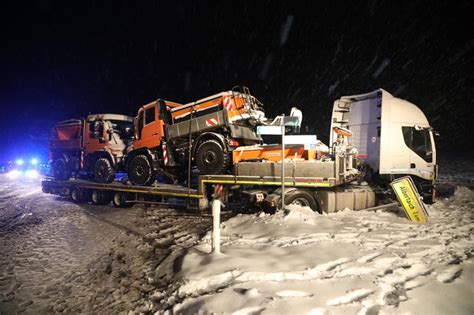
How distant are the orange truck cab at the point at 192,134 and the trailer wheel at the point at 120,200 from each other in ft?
2.75

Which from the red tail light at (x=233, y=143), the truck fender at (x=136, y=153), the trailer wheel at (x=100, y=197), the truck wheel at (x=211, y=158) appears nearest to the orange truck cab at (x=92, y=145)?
the trailer wheel at (x=100, y=197)

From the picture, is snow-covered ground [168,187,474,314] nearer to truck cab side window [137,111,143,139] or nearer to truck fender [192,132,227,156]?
truck fender [192,132,227,156]

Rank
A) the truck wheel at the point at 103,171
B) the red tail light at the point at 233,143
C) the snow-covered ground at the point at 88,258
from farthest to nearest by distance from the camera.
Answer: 1. the truck wheel at the point at 103,171
2. the red tail light at the point at 233,143
3. the snow-covered ground at the point at 88,258

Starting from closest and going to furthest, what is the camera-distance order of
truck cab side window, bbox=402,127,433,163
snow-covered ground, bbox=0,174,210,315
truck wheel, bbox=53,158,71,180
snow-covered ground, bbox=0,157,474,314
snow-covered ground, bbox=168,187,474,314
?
snow-covered ground, bbox=168,187,474,314 → snow-covered ground, bbox=0,157,474,314 → snow-covered ground, bbox=0,174,210,315 → truck cab side window, bbox=402,127,433,163 → truck wheel, bbox=53,158,71,180

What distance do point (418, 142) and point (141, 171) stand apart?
9760mm

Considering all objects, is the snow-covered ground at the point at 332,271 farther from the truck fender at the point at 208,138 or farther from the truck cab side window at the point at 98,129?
the truck cab side window at the point at 98,129

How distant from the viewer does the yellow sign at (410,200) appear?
236 inches

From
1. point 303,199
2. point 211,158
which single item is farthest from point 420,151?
point 211,158

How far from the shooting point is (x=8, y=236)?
6383mm

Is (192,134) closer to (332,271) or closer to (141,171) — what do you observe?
(141,171)

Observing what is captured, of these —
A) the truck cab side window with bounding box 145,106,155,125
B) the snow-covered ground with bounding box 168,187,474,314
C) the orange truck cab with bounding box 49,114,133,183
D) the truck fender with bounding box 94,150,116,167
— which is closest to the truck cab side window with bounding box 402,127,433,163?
the snow-covered ground with bounding box 168,187,474,314

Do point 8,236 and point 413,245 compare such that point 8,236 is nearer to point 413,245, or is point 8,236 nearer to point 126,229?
point 126,229

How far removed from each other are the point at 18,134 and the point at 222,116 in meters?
57.7

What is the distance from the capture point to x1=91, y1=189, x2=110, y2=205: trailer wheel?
35.1 ft
